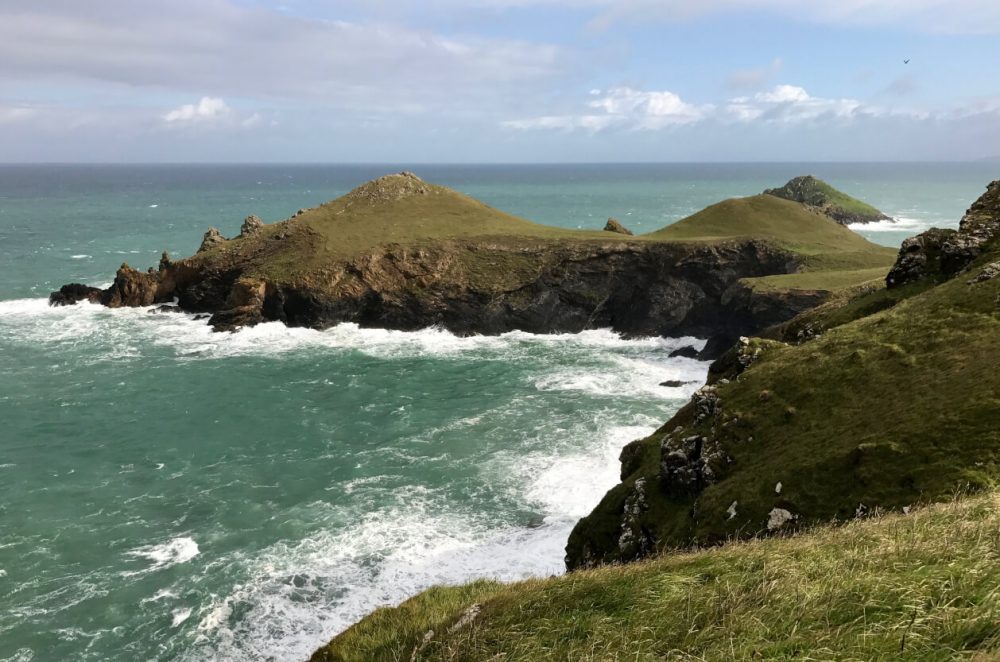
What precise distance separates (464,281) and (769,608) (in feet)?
227

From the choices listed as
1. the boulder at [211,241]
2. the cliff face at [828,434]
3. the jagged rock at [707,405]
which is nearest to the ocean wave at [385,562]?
the cliff face at [828,434]

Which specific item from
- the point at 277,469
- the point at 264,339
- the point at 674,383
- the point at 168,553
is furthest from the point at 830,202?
the point at 168,553

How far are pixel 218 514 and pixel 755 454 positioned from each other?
27.5 metres

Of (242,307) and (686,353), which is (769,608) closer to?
(686,353)

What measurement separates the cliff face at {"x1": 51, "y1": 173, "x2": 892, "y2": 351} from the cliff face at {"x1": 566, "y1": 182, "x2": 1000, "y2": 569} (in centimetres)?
4042

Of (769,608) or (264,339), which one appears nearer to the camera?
(769,608)

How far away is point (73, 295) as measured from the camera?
8362 centimetres

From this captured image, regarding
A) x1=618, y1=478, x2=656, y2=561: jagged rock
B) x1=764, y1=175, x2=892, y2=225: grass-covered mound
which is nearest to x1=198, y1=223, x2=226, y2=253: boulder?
x1=618, y1=478, x2=656, y2=561: jagged rock

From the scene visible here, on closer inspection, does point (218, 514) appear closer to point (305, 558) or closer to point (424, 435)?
point (305, 558)

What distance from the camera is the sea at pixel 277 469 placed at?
2661 centimetres

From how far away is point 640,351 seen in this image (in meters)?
66.5

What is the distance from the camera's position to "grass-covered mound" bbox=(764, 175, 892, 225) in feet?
528

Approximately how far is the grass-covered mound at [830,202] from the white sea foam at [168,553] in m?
157

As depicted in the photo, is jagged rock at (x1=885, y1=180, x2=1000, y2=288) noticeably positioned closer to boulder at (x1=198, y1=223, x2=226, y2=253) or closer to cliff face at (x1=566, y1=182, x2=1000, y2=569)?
cliff face at (x1=566, y1=182, x2=1000, y2=569)
